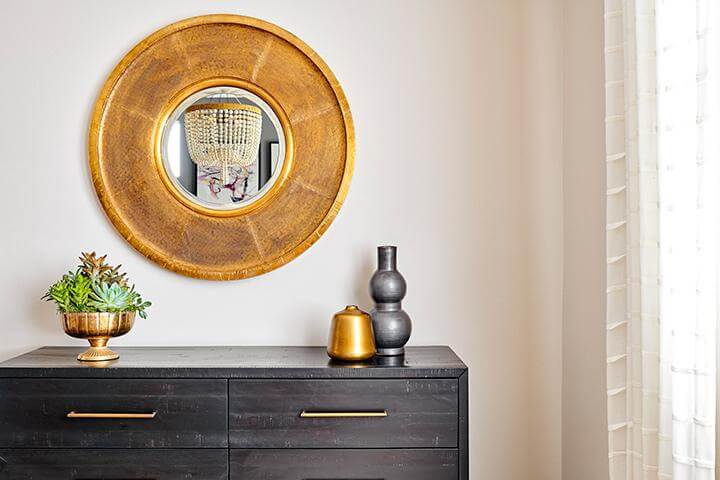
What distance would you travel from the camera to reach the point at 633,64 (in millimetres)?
1686

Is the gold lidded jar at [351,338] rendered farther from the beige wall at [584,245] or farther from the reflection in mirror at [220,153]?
the beige wall at [584,245]

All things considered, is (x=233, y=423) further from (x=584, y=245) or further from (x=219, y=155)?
(x=584, y=245)

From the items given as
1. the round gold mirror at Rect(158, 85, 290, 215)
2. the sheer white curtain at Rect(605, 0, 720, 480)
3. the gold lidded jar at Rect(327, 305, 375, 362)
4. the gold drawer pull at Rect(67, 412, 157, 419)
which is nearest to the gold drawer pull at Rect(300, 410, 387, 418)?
the gold lidded jar at Rect(327, 305, 375, 362)

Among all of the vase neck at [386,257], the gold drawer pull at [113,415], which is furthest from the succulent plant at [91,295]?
the vase neck at [386,257]

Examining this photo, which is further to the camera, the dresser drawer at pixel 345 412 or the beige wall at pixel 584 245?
the beige wall at pixel 584 245

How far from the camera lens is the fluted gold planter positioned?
6.85 ft

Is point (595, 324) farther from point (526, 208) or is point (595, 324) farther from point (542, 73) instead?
point (542, 73)

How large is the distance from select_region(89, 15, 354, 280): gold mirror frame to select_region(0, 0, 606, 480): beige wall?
0.06 metres

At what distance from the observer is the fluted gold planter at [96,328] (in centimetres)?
209

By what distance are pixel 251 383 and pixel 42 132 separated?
1.16 m

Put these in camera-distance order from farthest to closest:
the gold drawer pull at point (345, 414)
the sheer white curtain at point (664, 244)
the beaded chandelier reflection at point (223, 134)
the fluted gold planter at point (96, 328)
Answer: the beaded chandelier reflection at point (223, 134) < the fluted gold planter at point (96, 328) < the gold drawer pull at point (345, 414) < the sheer white curtain at point (664, 244)

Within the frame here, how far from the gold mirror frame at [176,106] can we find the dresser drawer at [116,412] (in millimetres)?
519

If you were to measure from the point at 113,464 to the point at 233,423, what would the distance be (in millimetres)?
344

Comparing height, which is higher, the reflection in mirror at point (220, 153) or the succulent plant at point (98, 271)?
the reflection in mirror at point (220, 153)
